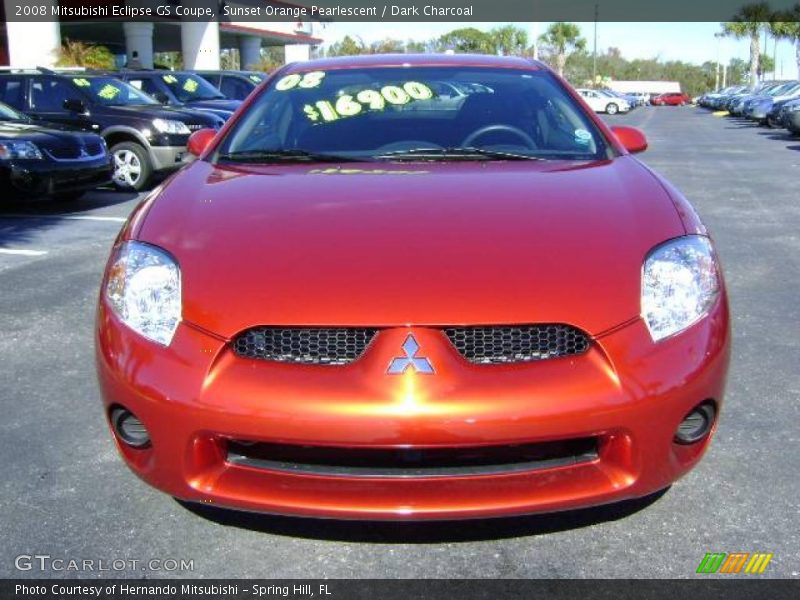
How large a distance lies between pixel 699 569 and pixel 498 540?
0.57m

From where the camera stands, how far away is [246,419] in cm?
213

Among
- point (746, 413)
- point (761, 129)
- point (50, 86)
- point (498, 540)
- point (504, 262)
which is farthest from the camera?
point (761, 129)

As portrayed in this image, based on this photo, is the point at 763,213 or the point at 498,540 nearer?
the point at 498,540

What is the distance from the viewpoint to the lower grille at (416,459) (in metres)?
2.21

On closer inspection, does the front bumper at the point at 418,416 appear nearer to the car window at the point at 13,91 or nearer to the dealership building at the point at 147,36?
the car window at the point at 13,91

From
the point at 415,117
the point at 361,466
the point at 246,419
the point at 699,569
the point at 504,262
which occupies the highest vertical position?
the point at 415,117

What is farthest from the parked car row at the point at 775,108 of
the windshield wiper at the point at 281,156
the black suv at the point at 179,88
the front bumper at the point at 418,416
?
the front bumper at the point at 418,416

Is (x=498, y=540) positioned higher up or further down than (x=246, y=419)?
further down

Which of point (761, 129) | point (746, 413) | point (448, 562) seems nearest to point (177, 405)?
point (448, 562)

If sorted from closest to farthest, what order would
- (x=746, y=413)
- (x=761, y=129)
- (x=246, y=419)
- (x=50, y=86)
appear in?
(x=246, y=419)
(x=746, y=413)
(x=50, y=86)
(x=761, y=129)

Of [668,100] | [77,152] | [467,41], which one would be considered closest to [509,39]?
[467,41]

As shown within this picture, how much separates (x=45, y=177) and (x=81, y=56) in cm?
1715

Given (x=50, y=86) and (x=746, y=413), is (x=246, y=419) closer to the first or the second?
(x=746, y=413)

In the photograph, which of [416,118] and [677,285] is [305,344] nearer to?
[677,285]
